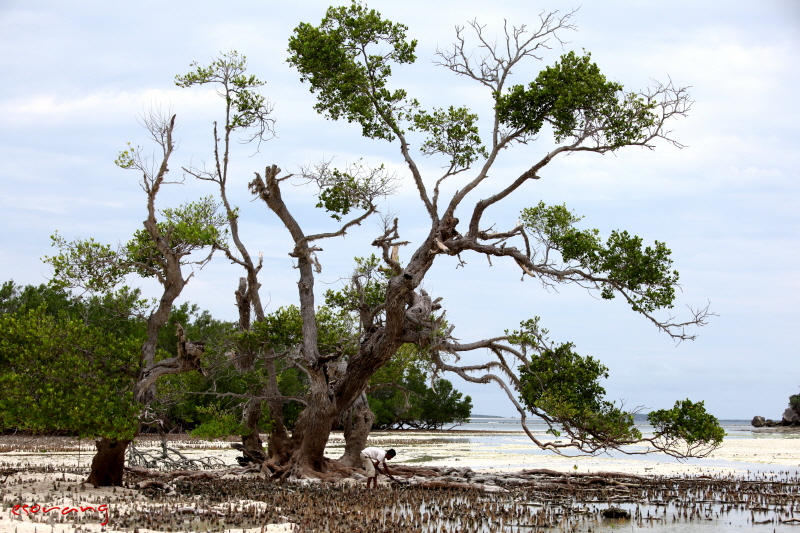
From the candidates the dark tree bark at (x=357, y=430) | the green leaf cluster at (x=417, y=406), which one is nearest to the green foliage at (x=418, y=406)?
the green leaf cluster at (x=417, y=406)

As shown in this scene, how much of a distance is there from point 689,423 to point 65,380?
13101 mm

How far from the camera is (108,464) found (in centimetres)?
1331

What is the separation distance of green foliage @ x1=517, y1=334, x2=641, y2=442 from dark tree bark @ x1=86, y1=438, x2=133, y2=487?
9152 millimetres

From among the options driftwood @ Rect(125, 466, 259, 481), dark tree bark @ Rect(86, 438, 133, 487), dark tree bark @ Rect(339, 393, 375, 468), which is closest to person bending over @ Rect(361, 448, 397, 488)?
dark tree bark @ Rect(339, 393, 375, 468)

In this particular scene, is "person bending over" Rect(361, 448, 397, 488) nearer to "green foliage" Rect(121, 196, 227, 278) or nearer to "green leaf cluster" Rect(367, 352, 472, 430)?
"green foliage" Rect(121, 196, 227, 278)

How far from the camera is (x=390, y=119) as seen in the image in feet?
55.7

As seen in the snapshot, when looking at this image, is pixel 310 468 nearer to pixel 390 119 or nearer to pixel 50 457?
pixel 390 119

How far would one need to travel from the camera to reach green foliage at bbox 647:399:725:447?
47.6ft

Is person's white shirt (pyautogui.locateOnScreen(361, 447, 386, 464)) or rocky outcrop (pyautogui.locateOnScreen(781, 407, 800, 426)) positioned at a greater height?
person's white shirt (pyautogui.locateOnScreen(361, 447, 386, 464))

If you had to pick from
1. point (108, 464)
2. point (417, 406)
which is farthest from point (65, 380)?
point (417, 406)

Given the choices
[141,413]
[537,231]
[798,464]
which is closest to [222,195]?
[141,413]

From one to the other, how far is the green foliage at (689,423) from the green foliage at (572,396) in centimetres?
68

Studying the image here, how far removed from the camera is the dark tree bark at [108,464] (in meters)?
13.2
